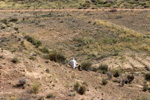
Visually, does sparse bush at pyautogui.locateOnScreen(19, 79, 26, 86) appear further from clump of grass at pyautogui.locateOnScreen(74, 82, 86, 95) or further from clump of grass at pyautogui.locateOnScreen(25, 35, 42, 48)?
clump of grass at pyautogui.locateOnScreen(25, 35, 42, 48)

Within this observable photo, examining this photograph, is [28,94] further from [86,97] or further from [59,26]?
[59,26]

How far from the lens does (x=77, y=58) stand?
78.5ft

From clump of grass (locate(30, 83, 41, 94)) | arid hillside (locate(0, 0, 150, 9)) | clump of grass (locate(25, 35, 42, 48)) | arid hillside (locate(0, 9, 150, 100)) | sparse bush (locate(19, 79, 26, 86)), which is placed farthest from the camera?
arid hillside (locate(0, 0, 150, 9))

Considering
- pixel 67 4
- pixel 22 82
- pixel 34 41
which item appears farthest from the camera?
pixel 67 4

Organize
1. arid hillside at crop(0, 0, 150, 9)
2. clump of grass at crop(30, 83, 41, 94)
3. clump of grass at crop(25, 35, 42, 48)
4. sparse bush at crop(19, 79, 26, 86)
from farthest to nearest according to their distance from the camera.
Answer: arid hillside at crop(0, 0, 150, 9)
clump of grass at crop(25, 35, 42, 48)
sparse bush at crop(19, 79, 26, 86)
clump of grass at crop(30, 83, 41, 94)

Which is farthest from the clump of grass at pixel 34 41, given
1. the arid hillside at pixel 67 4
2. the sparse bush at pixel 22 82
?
the arid hillside at pixel 67 4

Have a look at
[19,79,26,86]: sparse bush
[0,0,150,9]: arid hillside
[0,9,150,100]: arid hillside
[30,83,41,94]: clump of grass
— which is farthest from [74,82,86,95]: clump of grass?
[0,0,150,9]: arid hillside

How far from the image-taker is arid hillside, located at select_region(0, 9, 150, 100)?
11500 millimetres

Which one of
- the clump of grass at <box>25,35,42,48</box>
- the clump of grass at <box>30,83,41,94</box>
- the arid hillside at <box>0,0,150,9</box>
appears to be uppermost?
the arid hillside at <box>0,0,150,9</box>

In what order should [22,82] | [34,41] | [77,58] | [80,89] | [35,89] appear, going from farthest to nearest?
[34,41]
[77,58]
[80,89]
[22,82]
[35,89]

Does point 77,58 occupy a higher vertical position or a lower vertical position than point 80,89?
lower

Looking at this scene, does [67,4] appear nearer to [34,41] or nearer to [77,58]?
[34,41]

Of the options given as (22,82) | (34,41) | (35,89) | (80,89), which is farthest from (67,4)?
(35,89)

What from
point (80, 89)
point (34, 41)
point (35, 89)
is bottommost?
point (34, 41)
